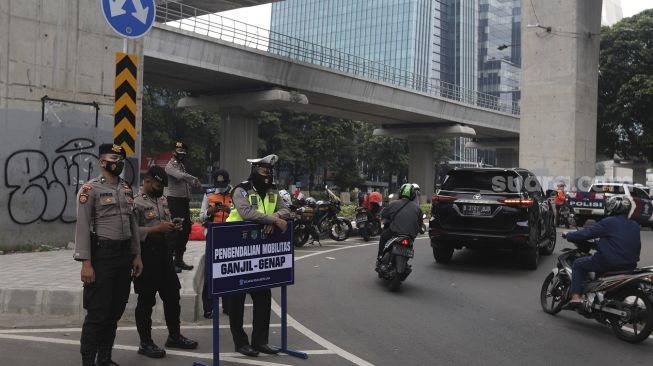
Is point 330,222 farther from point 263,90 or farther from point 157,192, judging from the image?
point 263,90

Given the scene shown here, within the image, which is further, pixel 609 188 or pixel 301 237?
pixel 609 188

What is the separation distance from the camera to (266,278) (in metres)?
5.14

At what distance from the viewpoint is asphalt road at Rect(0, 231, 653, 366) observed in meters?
5.28

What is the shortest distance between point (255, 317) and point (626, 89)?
3351 cm

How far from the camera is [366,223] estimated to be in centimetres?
1616

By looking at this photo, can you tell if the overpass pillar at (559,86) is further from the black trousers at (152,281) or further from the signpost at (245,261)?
the black trousers at (152,281)

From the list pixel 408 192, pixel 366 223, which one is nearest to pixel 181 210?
pixel 408 192

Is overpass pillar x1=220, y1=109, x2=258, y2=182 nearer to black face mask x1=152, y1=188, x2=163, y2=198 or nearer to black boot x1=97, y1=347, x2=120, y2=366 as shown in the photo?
black face mask x1=152, y1=188, x2=163, y2=198

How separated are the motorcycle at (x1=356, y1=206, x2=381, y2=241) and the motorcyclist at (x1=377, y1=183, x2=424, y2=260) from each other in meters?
6.94

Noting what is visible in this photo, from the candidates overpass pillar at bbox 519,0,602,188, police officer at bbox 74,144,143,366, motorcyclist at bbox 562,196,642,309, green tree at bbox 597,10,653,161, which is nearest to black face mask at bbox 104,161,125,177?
police officer at bbox 74,144,143,366

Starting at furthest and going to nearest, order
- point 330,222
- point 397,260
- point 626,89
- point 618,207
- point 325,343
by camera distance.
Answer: point 626,89 < point 330,222 < point 397,260 < point 618,207 < point 325,343

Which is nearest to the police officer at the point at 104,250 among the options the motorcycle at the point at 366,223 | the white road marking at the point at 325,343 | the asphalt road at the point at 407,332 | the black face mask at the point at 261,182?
the asphalt road at the point at 407,332

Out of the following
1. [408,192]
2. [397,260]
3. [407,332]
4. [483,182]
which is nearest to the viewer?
[407,332]

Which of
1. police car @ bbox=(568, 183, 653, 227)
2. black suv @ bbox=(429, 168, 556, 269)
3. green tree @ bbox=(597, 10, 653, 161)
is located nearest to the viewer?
black suv @ bbox=(429, 168, 556, 269)
